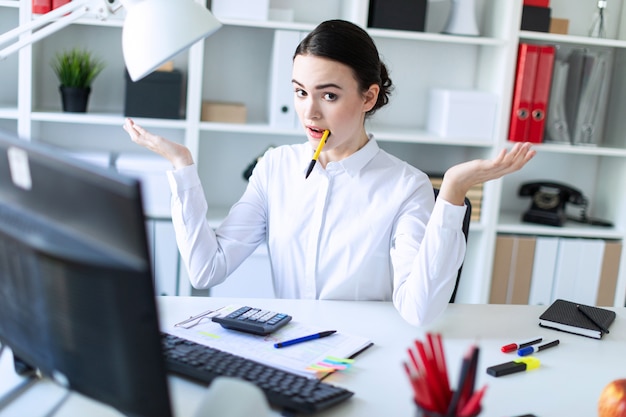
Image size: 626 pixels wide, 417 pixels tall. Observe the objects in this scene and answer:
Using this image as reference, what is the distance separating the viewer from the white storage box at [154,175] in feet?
8.91

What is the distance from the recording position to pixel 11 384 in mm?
1079

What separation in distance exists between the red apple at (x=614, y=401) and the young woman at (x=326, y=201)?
59 cm

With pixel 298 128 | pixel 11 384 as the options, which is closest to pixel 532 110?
pixel 298 128

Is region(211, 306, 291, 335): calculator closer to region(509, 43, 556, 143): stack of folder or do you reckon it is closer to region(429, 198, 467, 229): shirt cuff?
region(429, 198, 467, 229): shirt cuff

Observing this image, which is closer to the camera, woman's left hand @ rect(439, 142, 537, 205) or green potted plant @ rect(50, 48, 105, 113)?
woman's left hand @ rect(439, 142, 537, 205)

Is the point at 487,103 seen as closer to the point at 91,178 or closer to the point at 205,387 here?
the point at 205,387

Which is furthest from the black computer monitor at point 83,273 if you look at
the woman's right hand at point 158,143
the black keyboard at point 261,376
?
the woman's right hand at point 158,143

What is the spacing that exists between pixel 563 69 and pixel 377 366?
6.80 feet

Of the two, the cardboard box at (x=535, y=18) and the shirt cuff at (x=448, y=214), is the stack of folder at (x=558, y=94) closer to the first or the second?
the cardboard box at (x=535, y=18)

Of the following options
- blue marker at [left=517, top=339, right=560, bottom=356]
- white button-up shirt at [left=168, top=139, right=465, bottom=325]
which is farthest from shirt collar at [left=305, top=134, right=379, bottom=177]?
blue marker at [left=517, top=339, right=560, bottom=356]

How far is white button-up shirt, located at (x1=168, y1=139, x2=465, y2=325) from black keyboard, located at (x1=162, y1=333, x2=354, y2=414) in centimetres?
52

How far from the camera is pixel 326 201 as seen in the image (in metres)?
1.77

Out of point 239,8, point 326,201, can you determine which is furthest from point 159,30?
point 239,8

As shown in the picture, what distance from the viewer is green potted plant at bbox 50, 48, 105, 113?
2.73 m
